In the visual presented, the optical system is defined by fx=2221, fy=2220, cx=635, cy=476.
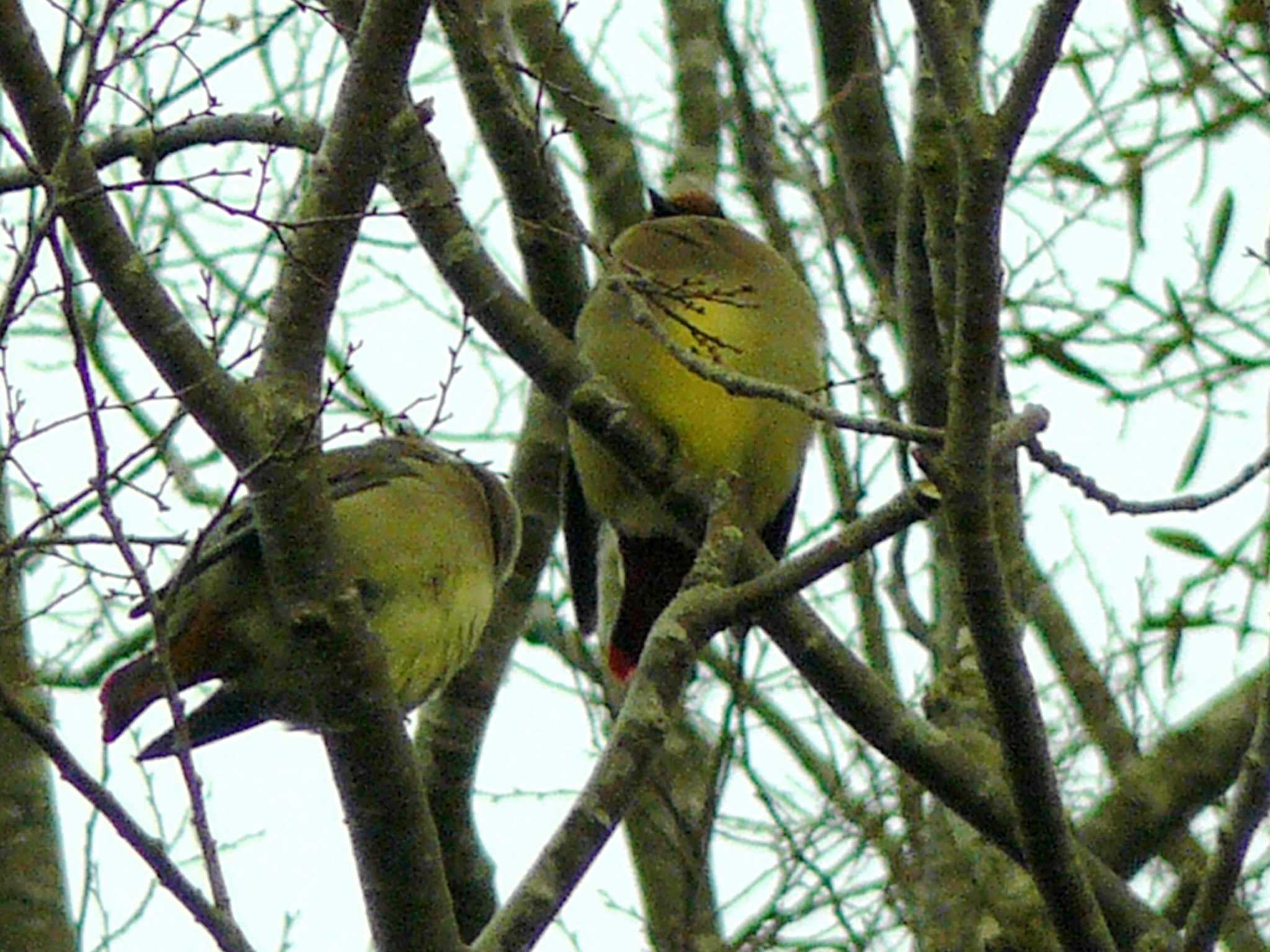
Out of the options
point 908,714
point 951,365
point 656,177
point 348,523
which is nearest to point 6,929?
point 348,523

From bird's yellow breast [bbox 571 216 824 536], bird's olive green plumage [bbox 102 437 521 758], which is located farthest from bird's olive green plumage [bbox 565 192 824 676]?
bird's olive green plumage [bbox 102 437 521 758]

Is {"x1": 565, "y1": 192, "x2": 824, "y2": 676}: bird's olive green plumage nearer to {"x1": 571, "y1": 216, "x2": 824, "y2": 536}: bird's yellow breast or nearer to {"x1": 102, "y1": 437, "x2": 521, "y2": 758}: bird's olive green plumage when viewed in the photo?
{"x1": 571, "y1": 216, "x2": 824, "y2": 536}: bird's yellow breast

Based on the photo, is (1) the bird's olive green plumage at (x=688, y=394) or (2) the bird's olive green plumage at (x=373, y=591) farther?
(1) the bird's olive green plumage at (x=688, y=394)

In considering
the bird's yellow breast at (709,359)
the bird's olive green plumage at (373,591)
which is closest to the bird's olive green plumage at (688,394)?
the bird's yellow breast at (709,359)

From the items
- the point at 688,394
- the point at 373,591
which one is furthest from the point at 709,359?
the point at 373,591

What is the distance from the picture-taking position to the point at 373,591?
12.4ft

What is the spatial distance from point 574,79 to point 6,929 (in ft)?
6.91

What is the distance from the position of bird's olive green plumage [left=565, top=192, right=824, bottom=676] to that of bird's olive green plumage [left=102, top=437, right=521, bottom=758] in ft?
1.08

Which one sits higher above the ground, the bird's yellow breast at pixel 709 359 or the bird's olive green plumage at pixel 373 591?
the bird's yellow breast at pixel 709 359

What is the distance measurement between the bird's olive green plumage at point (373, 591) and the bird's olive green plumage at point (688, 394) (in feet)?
1.08

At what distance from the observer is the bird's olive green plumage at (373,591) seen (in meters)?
3.37

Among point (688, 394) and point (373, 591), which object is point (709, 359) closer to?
point (688, 394)

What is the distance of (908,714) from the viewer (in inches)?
129

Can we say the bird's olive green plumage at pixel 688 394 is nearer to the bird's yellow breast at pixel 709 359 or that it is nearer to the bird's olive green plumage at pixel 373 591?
the bird's yellow breast at pixel 709 359
